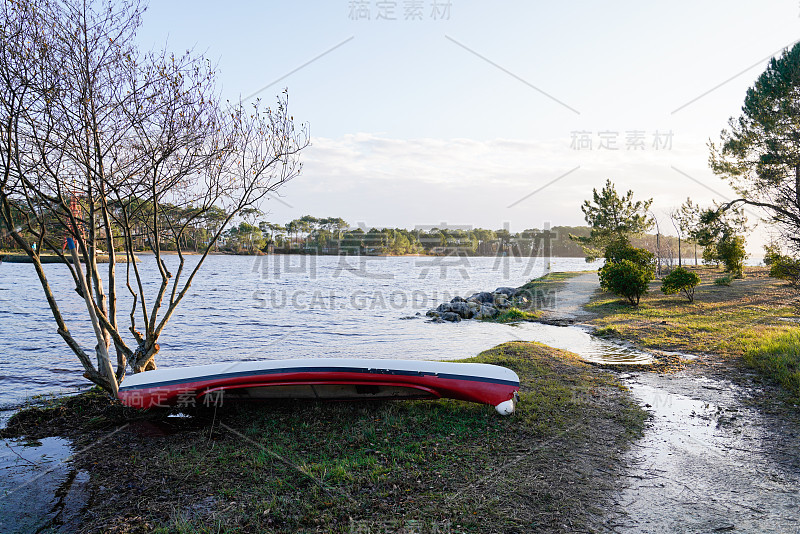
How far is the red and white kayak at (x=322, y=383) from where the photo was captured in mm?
6195

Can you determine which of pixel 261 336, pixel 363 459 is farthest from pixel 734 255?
pixel 363 459

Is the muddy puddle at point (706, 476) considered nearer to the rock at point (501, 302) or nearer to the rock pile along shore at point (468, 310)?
the rock pile along shore at point (468, 310)

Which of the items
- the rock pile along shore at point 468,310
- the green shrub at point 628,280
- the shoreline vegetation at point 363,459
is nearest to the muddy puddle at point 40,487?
the shoreline vegetation at point 363,459

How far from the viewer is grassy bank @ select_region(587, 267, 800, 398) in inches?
352

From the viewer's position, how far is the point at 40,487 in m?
4.57

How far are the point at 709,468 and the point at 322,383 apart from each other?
4371mm

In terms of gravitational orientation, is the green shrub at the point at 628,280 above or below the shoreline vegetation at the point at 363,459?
above

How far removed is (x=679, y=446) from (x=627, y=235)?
30.7m

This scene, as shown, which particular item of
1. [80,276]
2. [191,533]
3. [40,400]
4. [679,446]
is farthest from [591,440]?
[40,400]

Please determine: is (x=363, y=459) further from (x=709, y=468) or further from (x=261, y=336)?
(x=261, y=336)

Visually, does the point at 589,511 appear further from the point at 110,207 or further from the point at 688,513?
the point at 110,207

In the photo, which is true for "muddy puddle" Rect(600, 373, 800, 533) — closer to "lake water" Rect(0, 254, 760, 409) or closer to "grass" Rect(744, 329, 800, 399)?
"grass" Rect(744, 329, 800, 399)

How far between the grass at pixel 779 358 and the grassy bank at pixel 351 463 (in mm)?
2794

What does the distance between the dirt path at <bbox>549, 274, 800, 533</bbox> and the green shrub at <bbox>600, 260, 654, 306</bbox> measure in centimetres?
1099
